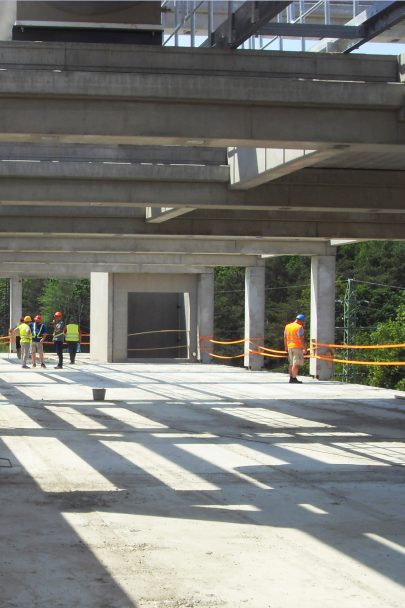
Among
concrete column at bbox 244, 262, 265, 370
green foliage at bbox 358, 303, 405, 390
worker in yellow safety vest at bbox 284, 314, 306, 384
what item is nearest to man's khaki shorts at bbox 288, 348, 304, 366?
worker in yellow safety vest at bbox 284, 314, 306, 384

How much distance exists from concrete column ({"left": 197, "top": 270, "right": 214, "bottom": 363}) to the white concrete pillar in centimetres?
378

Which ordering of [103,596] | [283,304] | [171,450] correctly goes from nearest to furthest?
[103,596], [171,450], [283,304]

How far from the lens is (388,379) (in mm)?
81500

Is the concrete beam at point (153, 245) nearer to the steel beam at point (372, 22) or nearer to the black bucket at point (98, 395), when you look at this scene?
the black bucket at point (98, 395)

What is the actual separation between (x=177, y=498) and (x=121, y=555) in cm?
244

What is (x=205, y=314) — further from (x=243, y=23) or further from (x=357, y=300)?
(x=357, y=300)

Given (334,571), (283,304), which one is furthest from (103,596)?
(283,304)

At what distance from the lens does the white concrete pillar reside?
4231 cm

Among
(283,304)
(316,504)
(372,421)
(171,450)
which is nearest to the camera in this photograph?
(316,504)

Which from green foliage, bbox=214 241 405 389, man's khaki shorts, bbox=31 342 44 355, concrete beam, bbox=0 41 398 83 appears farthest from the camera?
green foliage, bbox=214 241 405 389

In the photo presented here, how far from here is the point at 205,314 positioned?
4334 centimetres

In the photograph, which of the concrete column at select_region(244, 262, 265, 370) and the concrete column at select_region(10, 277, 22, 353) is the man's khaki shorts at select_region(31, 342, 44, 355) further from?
the concrete column at select_region(10, 277, 22, 353)

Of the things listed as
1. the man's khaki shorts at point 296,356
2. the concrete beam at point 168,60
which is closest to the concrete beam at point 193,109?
the concrete beam at point 168,60

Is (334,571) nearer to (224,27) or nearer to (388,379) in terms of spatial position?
(224,27)
